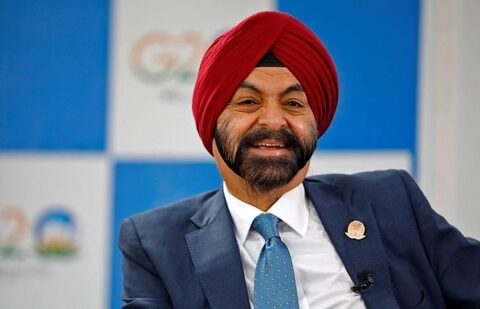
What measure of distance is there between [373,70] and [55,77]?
1.36 m

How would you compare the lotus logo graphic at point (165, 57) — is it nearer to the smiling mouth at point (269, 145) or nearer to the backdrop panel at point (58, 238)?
the backdrop panel at point (58, 238)

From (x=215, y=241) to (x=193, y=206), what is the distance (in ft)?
0.62

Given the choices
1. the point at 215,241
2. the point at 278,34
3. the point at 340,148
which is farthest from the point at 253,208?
the point at 340,148

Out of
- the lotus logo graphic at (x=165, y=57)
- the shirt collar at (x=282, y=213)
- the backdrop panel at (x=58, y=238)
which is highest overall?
the lotus logo graphic at (x=165, y=57)

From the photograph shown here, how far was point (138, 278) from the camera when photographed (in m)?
2.22

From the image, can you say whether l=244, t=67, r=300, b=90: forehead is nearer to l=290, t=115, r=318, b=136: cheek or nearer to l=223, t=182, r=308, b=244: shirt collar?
l=290, t=115, r=318, b=136: cheek

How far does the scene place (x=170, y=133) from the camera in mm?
3850

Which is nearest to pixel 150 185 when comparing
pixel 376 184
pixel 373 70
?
pixel 373 70

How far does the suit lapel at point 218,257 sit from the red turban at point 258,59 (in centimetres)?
A: 24

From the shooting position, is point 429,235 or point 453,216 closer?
point 429,235

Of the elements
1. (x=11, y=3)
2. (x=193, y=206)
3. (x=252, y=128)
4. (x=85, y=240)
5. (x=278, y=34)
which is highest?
(x=11, y=3)

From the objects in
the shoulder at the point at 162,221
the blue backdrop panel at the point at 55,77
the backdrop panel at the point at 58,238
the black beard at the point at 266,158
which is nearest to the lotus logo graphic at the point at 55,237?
the backdrop panel at the point at 58,238

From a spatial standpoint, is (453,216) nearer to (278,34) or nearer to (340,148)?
(340,148)

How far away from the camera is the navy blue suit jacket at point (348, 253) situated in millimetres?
2174
